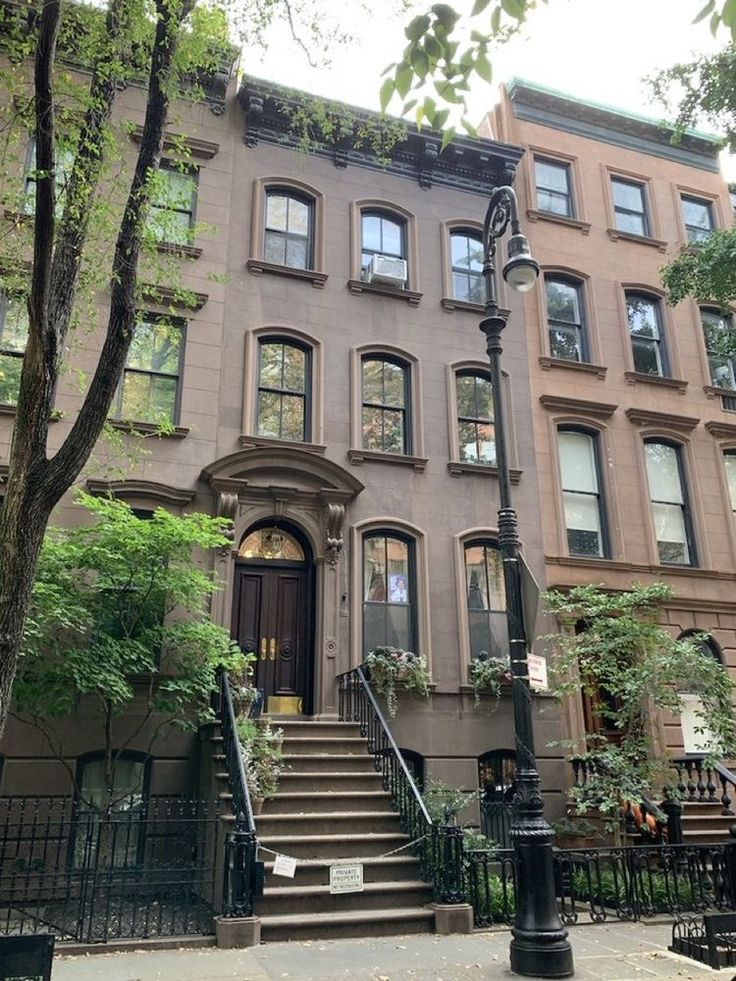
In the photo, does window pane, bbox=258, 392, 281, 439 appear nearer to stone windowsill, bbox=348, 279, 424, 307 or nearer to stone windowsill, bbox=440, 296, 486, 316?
stone windowsill, bbox=348, 279, 424, 307

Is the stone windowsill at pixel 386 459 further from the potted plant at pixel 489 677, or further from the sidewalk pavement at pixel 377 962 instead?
the sidewalk pavement at pixel 377 962

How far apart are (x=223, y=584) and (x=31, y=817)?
390 centimetres

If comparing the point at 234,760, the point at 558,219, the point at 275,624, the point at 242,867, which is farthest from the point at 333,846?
the point at 558,219

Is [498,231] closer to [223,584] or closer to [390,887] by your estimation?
[223,584]

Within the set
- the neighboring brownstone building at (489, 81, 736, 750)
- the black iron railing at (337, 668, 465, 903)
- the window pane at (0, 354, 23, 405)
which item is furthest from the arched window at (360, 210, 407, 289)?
the black iron railing at (337, 668, 465, 903)

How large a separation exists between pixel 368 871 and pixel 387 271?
1051cm

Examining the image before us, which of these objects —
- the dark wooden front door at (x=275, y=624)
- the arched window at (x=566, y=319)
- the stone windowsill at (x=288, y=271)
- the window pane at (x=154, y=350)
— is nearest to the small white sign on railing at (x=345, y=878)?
the dark wooden front door at (x=275, y=624)

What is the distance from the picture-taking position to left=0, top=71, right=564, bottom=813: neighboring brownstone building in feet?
40.1

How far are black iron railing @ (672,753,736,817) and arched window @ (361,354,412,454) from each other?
22.7 ft

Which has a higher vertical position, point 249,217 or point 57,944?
point 249,217

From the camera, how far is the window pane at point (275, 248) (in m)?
14.5

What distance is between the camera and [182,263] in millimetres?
13523

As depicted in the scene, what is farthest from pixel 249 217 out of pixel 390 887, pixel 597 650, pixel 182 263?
pixel 390 887

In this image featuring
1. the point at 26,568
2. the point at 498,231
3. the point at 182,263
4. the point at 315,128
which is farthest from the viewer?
the point at 315,128
